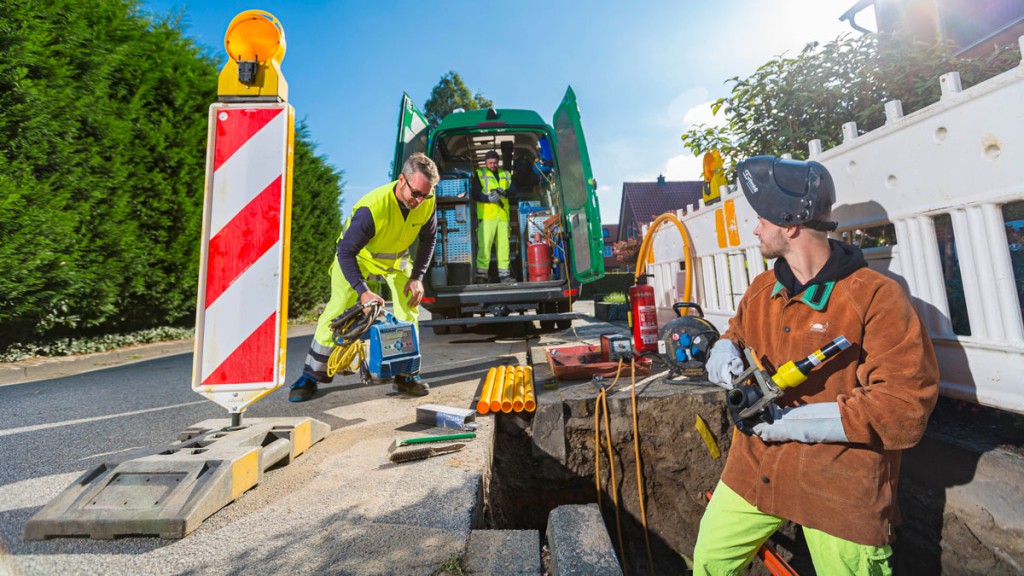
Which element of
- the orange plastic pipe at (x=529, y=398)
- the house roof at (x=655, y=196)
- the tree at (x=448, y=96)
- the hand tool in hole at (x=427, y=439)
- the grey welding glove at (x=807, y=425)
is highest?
the tree at (x=448, y=96)

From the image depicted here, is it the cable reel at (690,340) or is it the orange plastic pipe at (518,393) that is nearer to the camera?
the cable reel at (690,340)

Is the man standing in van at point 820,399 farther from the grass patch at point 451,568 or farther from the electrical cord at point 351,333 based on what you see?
the electrical cord at point 351,333

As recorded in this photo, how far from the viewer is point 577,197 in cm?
523

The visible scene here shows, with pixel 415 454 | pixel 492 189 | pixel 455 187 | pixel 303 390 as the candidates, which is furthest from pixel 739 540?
pixel 455 187

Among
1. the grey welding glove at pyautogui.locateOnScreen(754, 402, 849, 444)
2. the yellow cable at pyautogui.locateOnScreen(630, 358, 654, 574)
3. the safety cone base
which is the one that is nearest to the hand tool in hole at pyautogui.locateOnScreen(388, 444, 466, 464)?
the safety cone base

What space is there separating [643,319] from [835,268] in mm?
1808

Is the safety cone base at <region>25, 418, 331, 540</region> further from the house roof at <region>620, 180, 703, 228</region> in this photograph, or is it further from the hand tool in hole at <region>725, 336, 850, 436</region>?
the house roof at <region>620, 180, 703, 228</region>

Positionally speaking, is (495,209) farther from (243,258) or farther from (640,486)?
(243,258)

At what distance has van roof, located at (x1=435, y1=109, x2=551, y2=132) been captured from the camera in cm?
568

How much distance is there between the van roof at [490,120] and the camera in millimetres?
5675

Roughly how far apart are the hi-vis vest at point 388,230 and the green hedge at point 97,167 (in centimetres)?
481

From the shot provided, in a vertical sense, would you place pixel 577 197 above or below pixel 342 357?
above

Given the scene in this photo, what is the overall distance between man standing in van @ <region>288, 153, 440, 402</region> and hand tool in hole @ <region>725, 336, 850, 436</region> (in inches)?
81.9

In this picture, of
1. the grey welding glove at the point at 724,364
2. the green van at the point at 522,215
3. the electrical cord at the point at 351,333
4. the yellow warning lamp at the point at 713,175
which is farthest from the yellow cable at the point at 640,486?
the green van at the point at 522,215
